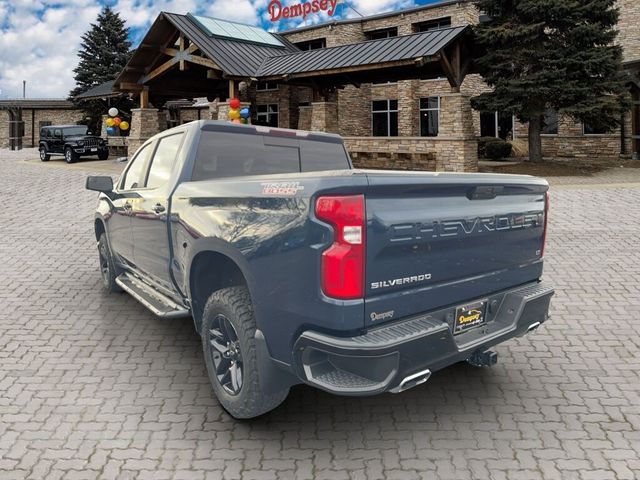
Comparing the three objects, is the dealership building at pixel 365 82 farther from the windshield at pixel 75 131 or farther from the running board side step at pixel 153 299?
the running board side step at pixel 153 299

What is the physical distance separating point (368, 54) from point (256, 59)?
6859 mm

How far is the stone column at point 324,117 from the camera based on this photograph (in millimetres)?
25078

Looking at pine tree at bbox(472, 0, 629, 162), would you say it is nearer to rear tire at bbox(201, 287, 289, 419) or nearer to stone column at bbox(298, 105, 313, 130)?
stone column at bbox(298, 105, 313, 130)

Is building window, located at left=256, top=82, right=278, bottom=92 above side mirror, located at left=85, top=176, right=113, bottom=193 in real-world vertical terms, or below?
above

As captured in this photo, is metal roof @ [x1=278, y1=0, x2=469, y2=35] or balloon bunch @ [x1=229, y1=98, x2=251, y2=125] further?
metal roof @ [x1=278, y1=0, x2=469, y2=35]

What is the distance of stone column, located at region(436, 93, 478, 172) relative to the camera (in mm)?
20703

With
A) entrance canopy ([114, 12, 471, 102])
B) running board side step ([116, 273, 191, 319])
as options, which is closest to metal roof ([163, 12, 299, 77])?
entrance canopy ([114, 12, 471, 102])

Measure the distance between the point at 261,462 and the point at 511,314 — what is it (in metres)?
1.86

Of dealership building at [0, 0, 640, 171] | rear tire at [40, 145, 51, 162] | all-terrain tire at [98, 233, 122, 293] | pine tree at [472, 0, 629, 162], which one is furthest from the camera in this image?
rear tire at [40, 145, 51, 162]

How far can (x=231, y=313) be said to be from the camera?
3623 millimetres

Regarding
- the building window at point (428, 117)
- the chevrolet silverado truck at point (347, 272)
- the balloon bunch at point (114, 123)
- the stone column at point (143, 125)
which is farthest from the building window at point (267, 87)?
the chevrolet silverado truck at point (347, 272)

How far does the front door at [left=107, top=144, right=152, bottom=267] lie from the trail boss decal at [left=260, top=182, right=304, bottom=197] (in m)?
2.50

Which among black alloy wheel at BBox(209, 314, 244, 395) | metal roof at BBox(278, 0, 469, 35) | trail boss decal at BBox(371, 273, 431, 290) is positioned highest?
metal roof at BBox(278, 0, 469, 35)

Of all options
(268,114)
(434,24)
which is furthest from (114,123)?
(434,24)
